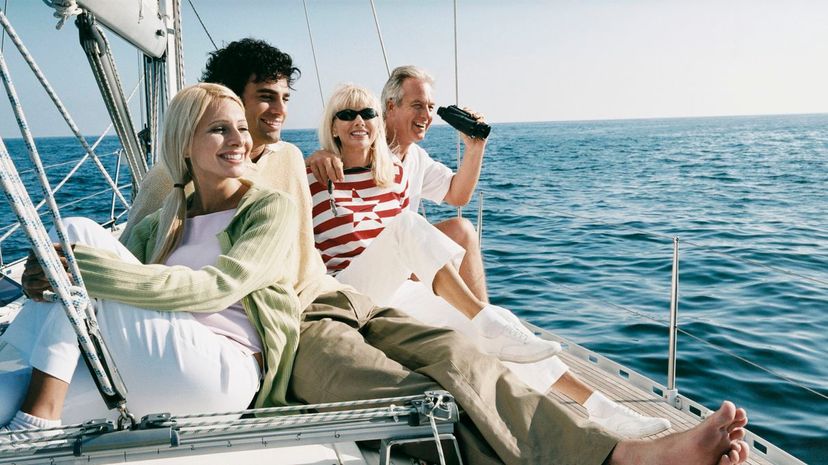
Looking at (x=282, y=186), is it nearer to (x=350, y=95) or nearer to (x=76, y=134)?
(x=350, y=95)

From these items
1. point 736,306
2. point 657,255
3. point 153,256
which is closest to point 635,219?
point 657,255

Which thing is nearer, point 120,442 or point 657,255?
point 120,442

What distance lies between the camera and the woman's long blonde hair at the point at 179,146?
1.93m

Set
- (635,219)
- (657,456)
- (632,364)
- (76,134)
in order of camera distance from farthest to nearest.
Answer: (635,219) < (632,364) < (76,134) < (657,456)

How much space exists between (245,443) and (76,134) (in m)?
2.04

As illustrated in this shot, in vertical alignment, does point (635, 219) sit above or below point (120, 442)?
below

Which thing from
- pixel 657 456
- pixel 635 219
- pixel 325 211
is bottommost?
pixel 635 219

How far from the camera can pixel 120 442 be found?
57.1 inches

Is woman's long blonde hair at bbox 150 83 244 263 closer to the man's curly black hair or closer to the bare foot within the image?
the man's curly black hair

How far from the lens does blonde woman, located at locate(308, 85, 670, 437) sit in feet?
6.96

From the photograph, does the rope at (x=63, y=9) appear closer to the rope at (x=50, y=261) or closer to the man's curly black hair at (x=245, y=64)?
the man's curly black hair at (x=245, y=64)

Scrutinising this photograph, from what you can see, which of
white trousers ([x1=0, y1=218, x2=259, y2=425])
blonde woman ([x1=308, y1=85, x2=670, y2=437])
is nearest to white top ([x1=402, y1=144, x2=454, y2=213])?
blonde woman ([x1=308, y1=85, x2=670, y2=437])

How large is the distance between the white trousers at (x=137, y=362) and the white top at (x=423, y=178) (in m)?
1.54

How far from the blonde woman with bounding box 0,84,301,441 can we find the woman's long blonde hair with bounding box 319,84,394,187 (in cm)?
73
